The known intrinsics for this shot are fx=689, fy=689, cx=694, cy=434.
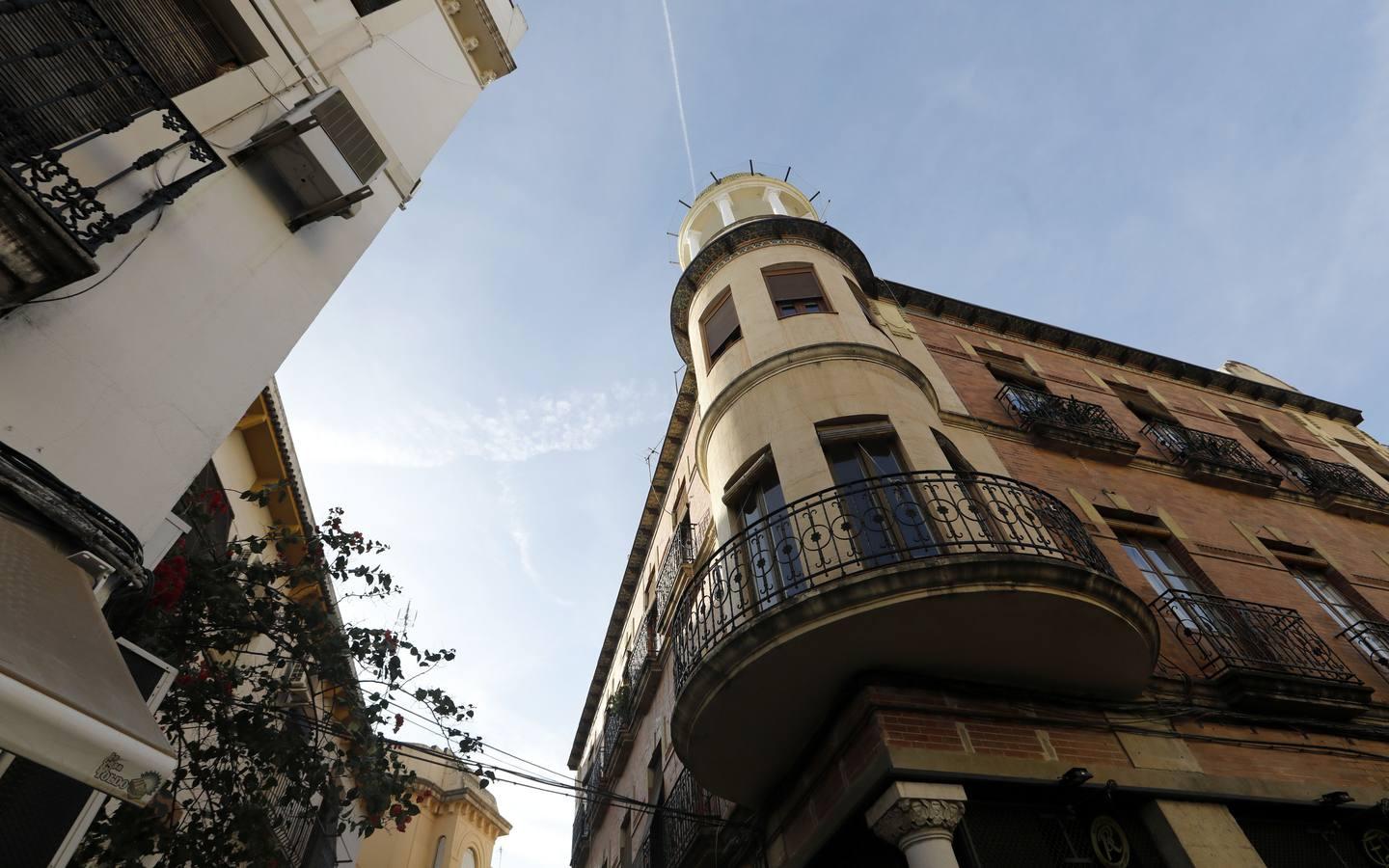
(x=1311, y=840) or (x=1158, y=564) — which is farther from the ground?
(x=1158, y=564)

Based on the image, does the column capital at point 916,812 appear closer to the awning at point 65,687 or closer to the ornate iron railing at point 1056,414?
the awning at point 65,687

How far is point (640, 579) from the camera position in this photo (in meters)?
18.6

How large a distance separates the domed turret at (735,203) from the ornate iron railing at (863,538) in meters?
8.90

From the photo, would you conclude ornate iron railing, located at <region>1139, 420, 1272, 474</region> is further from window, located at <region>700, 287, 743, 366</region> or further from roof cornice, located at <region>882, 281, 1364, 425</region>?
window, located at <region>700, 287, 743, 366</region>

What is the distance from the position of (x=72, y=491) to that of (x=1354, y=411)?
85.0 feet

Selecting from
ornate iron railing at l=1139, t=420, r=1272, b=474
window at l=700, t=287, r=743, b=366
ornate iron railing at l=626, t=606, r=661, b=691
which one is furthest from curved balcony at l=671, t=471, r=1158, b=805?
ornate iron railing at l=626, t=606, r=661, b=691

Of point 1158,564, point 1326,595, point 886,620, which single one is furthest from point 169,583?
point 1326,595

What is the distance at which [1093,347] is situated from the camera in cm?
1574

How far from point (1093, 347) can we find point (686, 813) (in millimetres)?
13326

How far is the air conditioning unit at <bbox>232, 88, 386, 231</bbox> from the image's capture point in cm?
703

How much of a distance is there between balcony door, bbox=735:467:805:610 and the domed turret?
766 centimetres

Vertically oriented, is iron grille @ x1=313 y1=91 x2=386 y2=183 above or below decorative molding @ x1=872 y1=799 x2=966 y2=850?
above

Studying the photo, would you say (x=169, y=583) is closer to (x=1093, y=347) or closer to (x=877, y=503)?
(x=877, y=503)

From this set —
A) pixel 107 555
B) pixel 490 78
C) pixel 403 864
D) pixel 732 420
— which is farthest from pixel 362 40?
pixel 403 864
